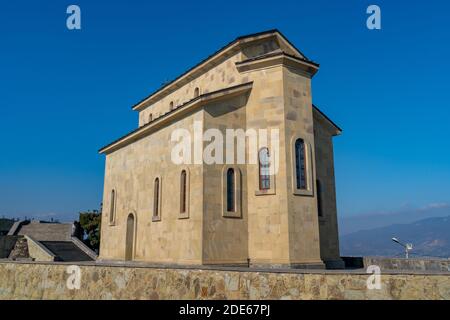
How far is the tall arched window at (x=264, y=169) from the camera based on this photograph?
16.1 metres

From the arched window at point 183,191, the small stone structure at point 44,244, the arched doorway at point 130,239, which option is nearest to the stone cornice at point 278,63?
the arched window at point 183,191

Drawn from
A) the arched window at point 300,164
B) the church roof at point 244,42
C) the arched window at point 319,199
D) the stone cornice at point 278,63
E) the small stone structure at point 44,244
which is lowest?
the small stone structure at point 44,244

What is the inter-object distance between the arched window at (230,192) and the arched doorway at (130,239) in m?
8.10

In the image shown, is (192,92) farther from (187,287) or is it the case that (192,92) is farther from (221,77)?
(187,287)

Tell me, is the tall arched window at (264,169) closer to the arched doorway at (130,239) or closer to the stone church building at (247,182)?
the stone church building at (247,182)

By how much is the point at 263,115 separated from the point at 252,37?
14.8 feet

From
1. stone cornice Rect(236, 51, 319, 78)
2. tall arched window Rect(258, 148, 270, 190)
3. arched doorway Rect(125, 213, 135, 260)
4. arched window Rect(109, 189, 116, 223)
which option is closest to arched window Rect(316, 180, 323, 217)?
tall arched window Rect(258, 148, 270, 190)

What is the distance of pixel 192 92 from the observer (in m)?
22.7

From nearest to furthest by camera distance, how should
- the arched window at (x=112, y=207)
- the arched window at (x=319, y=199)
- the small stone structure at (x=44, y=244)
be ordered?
the arched window at (x=319, y=199) < the arched window at (x=112, y=207) < the small stone structure at (x=44, y=244)

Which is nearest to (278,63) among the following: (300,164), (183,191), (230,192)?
(300,164)

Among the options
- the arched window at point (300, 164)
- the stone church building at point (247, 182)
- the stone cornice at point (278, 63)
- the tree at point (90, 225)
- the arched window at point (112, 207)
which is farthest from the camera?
the tree at point (90, 225)
